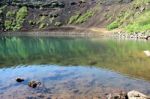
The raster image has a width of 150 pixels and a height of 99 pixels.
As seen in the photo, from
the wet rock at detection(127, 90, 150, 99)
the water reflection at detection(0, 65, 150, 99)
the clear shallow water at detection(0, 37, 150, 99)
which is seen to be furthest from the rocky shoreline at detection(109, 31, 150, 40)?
the wet rock at detection(127, 90, 150, 99)

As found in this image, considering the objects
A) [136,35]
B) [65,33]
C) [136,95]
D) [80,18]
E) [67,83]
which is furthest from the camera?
[80,18]

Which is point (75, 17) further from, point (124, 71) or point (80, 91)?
point (80, 91)

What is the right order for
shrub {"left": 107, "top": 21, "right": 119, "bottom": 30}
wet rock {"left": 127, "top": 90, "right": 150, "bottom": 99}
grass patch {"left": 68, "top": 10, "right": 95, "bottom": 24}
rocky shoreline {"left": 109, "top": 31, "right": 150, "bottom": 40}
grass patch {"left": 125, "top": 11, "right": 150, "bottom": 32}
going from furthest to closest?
grass patch {"left": 68, "top": 10, "right": 95, "bottom": 24} < shrub {"left": 107, "top": 21, "right": 119, "bottom": 30} < grass patch {"left": 125, "top": 11, "right": 150, "bottom": 32} < rocky shoreline {"left": 109, "top": 31, "right": 150, "bottom": 40} < wet rock {"left": 127, "top": 90, "right": 150, "bottom": 99}

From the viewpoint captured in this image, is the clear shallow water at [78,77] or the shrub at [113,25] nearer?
the clear shallow water at [78,77]

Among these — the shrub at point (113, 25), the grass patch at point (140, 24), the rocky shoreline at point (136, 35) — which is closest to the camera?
the rocky shoreline at point (136, 35)

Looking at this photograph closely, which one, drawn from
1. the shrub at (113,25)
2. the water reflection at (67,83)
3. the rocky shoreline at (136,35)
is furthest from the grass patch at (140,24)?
the water reflection at (67,83)

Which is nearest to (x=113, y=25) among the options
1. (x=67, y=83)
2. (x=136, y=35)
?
(x=136, y=35)

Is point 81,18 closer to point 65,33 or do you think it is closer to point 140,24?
point 65,33

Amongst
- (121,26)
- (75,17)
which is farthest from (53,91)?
(75,17)

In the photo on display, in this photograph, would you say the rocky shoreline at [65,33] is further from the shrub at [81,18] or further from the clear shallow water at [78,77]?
the clear shallow water at [78,77]

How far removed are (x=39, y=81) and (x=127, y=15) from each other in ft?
438

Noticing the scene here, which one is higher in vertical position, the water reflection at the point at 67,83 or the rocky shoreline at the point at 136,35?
the water reflection at the point at 67,83

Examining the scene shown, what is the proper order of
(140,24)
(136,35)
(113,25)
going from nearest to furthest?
1. (136,35)
2. (140,24)
3. (113,25)

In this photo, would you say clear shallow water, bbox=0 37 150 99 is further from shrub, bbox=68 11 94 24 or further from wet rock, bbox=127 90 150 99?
shrub, bbox=68 11 94 24
